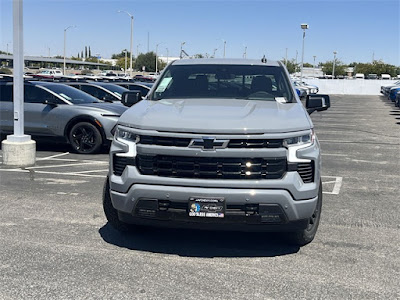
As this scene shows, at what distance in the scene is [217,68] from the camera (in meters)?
5.79

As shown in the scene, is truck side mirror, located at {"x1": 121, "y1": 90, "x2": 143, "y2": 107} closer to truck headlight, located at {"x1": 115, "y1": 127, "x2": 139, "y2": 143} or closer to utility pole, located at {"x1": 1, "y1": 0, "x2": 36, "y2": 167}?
truck headlight, located at {"x1": 115, "y1": 127, "x2": 139, "y2": 143}

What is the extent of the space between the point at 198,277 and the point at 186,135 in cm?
115

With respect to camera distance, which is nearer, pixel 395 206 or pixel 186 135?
pixel 186 135

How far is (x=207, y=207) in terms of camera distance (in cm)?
402

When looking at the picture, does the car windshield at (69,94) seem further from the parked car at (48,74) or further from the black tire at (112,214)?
the parked car at (48,74)

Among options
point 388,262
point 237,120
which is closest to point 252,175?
point 237,120

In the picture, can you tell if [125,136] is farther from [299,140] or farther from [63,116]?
[63,116]

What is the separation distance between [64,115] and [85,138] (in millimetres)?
674

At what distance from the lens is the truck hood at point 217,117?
407 cm

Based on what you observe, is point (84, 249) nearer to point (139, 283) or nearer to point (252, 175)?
point (139, 283)

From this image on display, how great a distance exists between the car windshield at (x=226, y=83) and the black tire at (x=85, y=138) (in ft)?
15.3

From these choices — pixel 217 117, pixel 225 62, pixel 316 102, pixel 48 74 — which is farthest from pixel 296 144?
pixel 48 74

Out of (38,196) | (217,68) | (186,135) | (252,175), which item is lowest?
(38,196)

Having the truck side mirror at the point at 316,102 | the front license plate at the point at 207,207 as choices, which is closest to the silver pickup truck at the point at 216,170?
the front license plate at the point at 207,207
